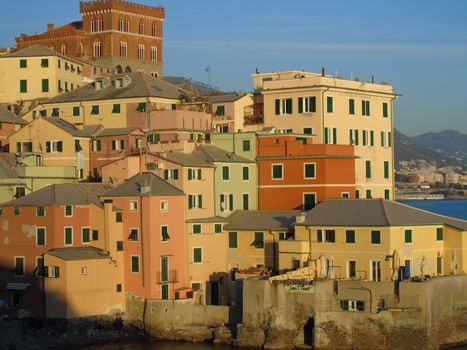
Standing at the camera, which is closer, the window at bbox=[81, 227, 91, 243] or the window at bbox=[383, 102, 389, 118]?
the window at bbox=[81, 227, 91, 243]

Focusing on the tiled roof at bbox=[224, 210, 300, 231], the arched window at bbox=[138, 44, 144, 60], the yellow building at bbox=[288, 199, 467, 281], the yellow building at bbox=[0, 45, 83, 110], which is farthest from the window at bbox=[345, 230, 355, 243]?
the arched window at bbox=[138, 44, 144, 60]

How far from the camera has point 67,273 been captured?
66.9 m

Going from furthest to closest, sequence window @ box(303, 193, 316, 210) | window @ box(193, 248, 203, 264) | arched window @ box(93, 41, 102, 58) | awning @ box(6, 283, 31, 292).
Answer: arched window @ box(93, 41, 102, 58)
window @ box(303, 193, 316, 210)
window @ box(193, 248, 203, 264)
awning @ box(6, 283, 31, 292)

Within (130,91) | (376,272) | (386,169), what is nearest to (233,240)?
(376,272)

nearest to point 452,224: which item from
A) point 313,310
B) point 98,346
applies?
point 313,310

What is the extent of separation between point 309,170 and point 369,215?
8.83 meters

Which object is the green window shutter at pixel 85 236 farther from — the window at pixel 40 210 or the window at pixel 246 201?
the window at pixel 246 201

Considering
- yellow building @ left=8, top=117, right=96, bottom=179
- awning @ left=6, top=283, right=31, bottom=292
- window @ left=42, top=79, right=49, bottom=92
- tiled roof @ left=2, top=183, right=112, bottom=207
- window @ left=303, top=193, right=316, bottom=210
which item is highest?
window @ left=42, top=79, right=49, bottom=92

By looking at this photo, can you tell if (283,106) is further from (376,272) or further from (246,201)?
(376,272)

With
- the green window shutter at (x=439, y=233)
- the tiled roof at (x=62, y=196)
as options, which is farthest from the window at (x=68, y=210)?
the green window shutter at (x=439, y=233)

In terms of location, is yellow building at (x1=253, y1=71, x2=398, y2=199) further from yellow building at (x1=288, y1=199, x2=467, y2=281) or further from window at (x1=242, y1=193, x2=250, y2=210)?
yellow building at (x1=288, y1=199, x2=467, y2=281)

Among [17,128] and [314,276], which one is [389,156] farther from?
[17,128]

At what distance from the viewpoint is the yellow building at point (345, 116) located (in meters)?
80.7

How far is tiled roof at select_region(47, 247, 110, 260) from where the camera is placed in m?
67.8
